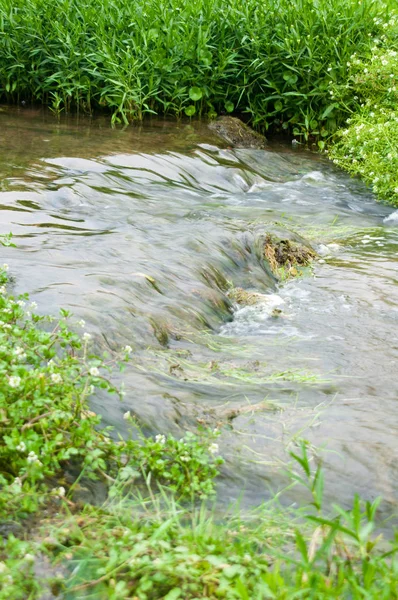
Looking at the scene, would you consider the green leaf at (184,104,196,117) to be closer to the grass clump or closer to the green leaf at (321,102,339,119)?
the green leaf at (321,102,339,119)

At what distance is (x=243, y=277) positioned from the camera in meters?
6.11

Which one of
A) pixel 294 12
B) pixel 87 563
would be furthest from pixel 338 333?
pixel 294 12

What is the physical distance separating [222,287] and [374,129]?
513cm

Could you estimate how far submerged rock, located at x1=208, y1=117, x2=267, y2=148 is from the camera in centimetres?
1049

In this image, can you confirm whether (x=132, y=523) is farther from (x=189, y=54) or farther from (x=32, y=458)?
(x=189, y=54)

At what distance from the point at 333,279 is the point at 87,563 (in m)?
4.27

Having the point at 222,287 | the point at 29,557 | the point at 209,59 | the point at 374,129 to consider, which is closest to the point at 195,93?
the point at 209,59

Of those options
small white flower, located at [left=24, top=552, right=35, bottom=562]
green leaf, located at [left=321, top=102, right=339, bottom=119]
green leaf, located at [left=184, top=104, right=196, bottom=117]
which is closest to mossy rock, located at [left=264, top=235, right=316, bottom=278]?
small white flower, located at [left=24, top=552, right=35, bottom=562]

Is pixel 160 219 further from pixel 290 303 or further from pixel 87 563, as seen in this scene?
pixel 87 563

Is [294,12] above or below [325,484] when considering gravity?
above

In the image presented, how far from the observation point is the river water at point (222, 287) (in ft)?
11.4

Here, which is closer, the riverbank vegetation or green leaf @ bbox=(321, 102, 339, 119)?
the riverbank vegetation

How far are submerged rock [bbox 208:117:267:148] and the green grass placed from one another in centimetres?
27

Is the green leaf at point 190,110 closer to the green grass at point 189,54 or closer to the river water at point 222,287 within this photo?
the green grass at point 189,54
